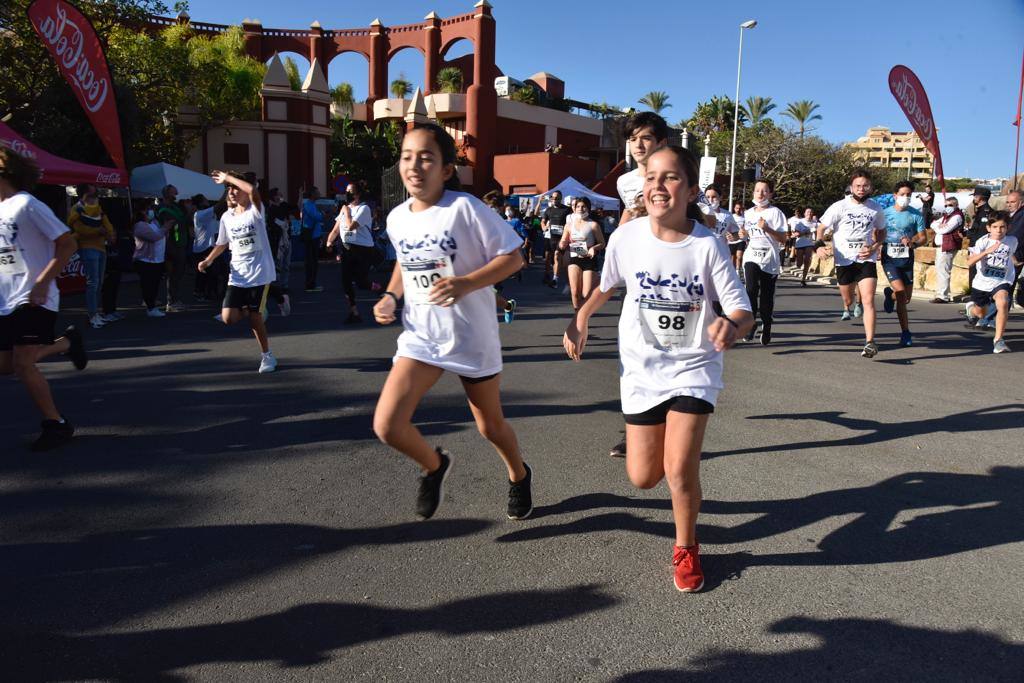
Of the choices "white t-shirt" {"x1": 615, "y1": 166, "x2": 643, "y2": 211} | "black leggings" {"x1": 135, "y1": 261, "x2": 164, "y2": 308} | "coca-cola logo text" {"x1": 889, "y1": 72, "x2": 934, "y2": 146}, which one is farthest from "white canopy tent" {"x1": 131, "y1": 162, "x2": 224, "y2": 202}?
"white t-shirt" {"x1": 615, "y1": 166, "x2": 643, "y2": 211}

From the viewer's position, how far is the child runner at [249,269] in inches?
293

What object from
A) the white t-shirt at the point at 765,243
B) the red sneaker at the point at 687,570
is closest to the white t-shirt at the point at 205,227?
the white t-shirt at the point at 765,243

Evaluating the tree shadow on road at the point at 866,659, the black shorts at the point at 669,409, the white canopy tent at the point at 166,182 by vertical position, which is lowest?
the tree shadow on road at the point at 866,659

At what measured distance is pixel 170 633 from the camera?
281 cm

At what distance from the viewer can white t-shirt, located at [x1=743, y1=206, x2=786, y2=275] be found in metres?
8.99

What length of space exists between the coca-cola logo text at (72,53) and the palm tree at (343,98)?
35.7 meters

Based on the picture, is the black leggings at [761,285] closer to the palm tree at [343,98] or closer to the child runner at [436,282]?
the child runner at [436,282]

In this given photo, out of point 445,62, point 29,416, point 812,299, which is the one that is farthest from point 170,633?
point 445,62

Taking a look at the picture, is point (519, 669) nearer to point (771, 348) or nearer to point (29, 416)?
point (29, 416)

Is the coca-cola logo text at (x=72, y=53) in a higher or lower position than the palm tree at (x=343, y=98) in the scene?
lower

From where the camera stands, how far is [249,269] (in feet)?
24.5

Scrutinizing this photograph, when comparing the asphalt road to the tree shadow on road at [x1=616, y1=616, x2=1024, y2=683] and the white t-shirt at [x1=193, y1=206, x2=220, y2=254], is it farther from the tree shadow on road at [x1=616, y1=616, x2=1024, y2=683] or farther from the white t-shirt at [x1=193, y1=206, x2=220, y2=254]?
the white t-shirt at [x1=193, y1=206, x2=220, y2=254]

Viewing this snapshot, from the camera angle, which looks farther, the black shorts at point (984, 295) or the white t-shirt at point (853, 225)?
the black shorts at point (984, 295)

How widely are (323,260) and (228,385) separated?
18330 millimetres
